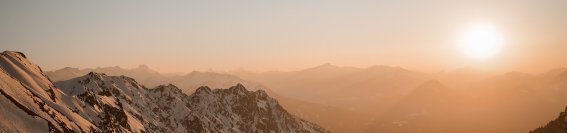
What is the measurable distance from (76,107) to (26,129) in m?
55.6

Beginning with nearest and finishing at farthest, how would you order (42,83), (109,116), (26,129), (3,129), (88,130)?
(3,129) → (26,129) → (88,130) → (42,83) → (109,116)

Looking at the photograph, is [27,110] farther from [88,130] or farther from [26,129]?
[88,130]

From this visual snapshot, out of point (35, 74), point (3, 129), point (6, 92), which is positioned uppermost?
point (35, 74)

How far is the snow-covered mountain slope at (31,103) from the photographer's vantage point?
392 ft

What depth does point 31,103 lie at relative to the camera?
13400cm

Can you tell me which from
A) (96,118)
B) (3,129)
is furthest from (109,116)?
(3,129)

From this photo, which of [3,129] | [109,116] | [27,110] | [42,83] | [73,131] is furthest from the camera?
[109,116]

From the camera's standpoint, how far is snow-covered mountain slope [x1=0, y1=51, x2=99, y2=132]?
392ft

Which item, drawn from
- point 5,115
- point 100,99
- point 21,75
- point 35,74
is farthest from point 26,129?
point 100,99

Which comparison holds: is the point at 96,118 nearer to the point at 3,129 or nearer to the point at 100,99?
the point at 100,99

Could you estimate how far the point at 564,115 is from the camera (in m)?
192

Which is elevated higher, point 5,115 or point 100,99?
point 100,99

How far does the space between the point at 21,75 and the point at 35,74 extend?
1306 centimetres

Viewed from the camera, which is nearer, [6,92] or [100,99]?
[6,92]
